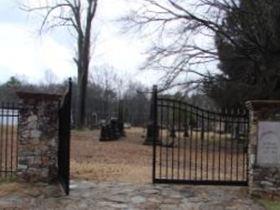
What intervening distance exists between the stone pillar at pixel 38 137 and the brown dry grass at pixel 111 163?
2.06 metres

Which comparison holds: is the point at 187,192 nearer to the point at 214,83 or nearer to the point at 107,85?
the point at 214,83

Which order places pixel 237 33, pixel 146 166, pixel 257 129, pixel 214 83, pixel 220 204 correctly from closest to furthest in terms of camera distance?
pixel 220 204, pixel 257 129, pixel 146 166, pixel 237 33, pixel 214 83

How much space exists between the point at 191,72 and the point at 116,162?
12.1m

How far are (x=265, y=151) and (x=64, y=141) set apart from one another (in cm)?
417

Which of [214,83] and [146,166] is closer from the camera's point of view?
[146,166]

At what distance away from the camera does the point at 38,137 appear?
523 inches

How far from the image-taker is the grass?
12.0m

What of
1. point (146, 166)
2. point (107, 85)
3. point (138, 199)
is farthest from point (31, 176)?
point (107, 85)

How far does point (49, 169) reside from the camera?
43.5 ft

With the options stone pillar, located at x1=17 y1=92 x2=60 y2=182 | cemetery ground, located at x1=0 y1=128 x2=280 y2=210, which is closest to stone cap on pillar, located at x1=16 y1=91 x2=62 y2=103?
stone pillar, located at x1=17 y1=92 x2=60 y2=182

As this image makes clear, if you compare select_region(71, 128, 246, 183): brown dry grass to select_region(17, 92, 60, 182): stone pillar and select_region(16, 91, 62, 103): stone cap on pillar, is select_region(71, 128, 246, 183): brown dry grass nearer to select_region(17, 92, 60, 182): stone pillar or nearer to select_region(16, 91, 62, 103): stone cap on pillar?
select_region(17, 92, 60, 182): stone pillar

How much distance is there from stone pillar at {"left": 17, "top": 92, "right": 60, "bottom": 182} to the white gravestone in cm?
429

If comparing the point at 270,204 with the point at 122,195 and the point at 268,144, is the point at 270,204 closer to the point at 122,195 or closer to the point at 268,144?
the point at 268,144

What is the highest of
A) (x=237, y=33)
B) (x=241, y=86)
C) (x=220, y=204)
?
(x=237, y=33)
